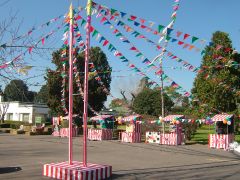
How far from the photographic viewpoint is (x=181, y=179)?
10.6 metres

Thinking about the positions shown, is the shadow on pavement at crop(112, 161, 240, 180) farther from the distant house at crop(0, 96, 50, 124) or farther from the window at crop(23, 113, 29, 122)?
the window at crop(23, 113, 29, 122)

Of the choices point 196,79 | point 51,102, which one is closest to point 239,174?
point 196,79

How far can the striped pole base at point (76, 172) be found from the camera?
31.4 ft

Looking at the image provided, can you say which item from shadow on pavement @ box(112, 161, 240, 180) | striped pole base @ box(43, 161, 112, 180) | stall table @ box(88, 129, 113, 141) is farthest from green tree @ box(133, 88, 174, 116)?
striped pole base @ box(43, 161, 112, 180)

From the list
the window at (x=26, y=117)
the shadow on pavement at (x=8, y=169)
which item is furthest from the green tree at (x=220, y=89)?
the window at (x=26, y=117)

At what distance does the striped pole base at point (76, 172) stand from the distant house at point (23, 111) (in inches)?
1911

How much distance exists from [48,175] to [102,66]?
29.0m

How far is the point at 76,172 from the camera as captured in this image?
376 inches

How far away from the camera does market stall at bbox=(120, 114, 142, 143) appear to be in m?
Answer: 26.4

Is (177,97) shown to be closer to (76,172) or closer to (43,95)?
(43,95)

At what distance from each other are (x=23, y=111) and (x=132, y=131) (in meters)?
37.4

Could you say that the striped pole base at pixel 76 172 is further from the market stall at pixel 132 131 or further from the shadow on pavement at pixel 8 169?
the market stall at pixel 132 131

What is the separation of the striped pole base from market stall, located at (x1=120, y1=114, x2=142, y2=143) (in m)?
15.8

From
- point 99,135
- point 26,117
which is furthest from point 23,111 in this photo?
point 99,135
